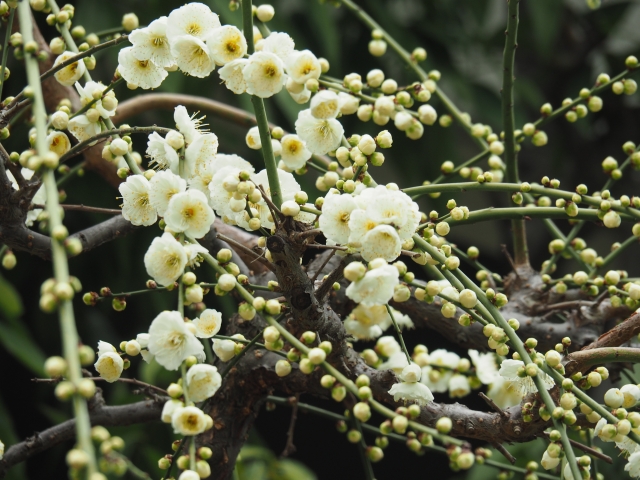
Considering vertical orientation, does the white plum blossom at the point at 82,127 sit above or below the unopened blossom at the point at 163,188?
above

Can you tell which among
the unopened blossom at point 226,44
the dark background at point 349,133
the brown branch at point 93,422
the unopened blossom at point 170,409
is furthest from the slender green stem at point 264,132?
the dark background at point 349,133

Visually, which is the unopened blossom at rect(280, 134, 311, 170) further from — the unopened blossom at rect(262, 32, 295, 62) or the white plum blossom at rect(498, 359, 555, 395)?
the white plum blossom at rect(498, 359, 555, 395)

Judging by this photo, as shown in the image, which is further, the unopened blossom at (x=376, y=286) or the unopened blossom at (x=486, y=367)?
the unopened blossom at (x=486, y=367)

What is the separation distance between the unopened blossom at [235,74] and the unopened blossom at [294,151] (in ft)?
0.17

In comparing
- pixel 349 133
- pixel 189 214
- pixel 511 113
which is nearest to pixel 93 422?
pixel 189 214

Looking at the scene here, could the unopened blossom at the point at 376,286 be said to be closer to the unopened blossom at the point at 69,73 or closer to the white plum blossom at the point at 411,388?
the white plum blossom at the point at 411,388

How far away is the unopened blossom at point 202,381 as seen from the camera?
0.31 metres

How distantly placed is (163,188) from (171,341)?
0.08m

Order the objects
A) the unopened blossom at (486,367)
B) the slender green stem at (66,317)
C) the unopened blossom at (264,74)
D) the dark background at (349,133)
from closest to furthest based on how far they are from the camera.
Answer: the slender green stem at (66,317)
the unopened blossom at (264,74)
the unopened blossom at (486,367)
the dark background at (349,133)

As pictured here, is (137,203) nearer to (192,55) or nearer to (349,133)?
(192,55)

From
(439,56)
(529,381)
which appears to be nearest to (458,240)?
(439,56)

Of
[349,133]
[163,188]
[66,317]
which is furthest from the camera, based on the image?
→ [349,133]

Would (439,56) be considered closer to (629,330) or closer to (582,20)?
(582,20)

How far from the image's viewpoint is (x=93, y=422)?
0.51 metres
